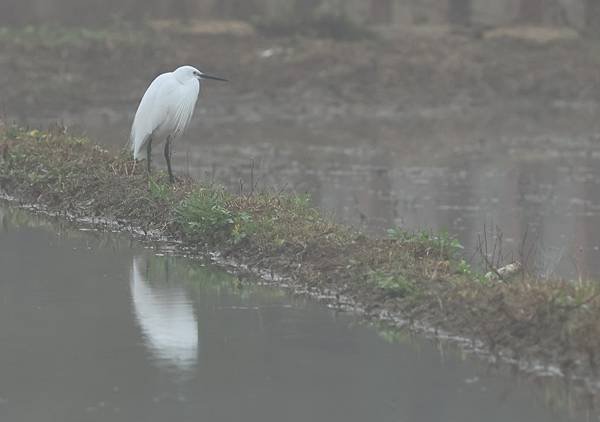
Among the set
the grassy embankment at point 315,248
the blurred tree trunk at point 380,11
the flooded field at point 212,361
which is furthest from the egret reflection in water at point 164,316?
the blurred tree trunk at point 380,11

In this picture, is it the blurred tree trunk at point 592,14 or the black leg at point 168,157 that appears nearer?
the black leg at point 168,157

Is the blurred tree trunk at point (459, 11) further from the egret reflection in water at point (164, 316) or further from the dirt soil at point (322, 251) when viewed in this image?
the egret reflection in water at point (164, 316)

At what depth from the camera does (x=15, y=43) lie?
27766mm

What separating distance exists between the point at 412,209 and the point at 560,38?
17300 mm

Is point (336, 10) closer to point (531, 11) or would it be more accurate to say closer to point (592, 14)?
point (531, 11)

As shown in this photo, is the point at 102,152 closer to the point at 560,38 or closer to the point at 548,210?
the point at 548,210

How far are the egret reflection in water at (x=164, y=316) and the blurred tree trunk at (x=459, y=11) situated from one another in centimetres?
2353

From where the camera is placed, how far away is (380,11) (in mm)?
33281

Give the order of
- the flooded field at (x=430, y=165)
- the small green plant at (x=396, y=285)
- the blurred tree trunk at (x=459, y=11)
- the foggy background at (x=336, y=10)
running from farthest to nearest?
the blurred tree trunk at (x=459, y=11), the foggy background at (x=336, y=10), the flooded field at (x=430, y=165), the small green plant at (x=396, y=285)

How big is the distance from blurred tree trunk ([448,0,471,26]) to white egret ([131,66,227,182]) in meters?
21.4

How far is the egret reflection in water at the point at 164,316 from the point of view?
26.6 ft

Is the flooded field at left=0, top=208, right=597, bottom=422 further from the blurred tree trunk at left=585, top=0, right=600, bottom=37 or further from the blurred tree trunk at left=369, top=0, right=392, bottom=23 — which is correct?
the blurred tree trunk at left=585, top=0, right=600, bottom=37

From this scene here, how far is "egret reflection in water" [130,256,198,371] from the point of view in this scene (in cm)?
811

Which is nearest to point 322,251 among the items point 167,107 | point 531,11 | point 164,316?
point 164,316
